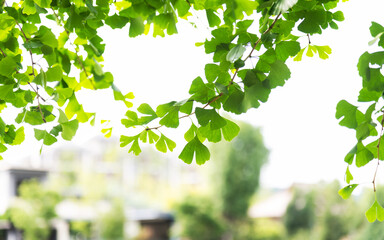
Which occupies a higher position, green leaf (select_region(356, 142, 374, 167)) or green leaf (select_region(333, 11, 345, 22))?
green leaf (select_region(333, 11, 345, 22))

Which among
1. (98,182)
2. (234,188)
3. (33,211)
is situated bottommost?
(33,211)

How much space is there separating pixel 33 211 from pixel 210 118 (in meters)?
9.01

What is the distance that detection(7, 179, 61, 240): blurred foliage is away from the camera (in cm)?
850

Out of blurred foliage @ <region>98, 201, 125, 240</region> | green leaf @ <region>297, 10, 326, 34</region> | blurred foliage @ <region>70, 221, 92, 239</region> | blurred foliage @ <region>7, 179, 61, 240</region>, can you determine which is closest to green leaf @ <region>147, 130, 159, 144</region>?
green leaf @ <region>297, 10, 326, 34</region>

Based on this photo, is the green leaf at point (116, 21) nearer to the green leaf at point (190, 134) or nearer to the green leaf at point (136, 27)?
the green leaf at point (136, 27)

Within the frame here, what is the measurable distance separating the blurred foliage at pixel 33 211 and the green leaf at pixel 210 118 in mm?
8962

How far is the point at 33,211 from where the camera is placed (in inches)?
338

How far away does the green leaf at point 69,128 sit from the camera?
1.74 ft

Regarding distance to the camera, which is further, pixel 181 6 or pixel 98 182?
pixel 98 182

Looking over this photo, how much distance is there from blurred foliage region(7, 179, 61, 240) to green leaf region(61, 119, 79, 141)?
8.80 meters

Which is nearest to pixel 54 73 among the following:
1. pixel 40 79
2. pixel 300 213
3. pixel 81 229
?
pixel 40 79

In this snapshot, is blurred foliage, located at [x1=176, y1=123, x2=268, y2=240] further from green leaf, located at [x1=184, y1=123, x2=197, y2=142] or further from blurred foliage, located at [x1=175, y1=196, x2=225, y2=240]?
green leaf, located at [x1=184, y1=123, x2=197, y2=142]

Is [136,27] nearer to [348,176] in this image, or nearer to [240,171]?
[348,176]

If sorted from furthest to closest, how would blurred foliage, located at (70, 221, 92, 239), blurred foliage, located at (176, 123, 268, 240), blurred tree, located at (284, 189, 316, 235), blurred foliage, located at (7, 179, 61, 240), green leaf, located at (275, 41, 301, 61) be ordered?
1. blurred foliage, located at (70, 221, 92, 239)
2. blurred foliage, located at (176, 123, 268, 240)
3. blurred foliage, located at (7, 179, 61, 240)
4. blurred tree, located at (284, 189, 316, 235)
5. green leaf, located at (275, 41, 301, 61)
